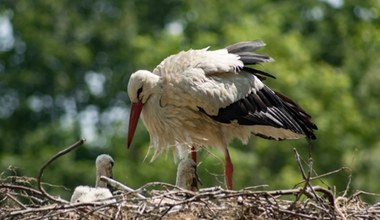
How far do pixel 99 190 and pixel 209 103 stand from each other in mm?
1522

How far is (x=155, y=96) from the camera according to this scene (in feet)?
37.8

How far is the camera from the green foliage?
2373 centimetres

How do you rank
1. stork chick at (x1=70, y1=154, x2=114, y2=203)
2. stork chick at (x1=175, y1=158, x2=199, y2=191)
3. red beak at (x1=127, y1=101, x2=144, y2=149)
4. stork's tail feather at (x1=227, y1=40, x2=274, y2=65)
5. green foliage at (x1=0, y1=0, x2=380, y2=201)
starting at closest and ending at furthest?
stork chick at (x1=70, y1=154, x2=114, y2=203) < stork chick at (x1=175, y1=158, x2=199, y2=191) < red beak at (x1=127, y1=101, x2=144, y2=149) < stork's tail feather at (x1=227, y1=40, x2=274, y2=65) < green foliage at (x1=0, y1=0, x2=380, y2=201)

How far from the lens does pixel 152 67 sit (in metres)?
25.3

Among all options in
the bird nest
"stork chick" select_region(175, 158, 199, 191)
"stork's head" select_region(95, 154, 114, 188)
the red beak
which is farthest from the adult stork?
the bird nest

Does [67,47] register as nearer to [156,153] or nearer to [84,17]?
[84,17]

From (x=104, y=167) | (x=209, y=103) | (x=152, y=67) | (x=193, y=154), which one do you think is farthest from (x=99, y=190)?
(x=152, y=67)

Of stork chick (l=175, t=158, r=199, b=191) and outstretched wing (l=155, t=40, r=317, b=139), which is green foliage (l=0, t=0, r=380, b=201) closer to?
outstretched wing (l=155, t=40, r=317, b=139)

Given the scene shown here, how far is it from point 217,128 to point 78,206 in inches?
113

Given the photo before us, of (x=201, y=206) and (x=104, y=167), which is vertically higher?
(x=104, y=167)

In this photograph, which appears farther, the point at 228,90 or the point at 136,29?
the point at 136,29

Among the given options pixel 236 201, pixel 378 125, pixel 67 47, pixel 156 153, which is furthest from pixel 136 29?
pixel 236 201

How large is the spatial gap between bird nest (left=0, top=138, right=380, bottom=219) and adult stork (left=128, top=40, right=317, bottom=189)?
1.88 m

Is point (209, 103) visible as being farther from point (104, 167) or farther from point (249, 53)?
point (104, 167)
